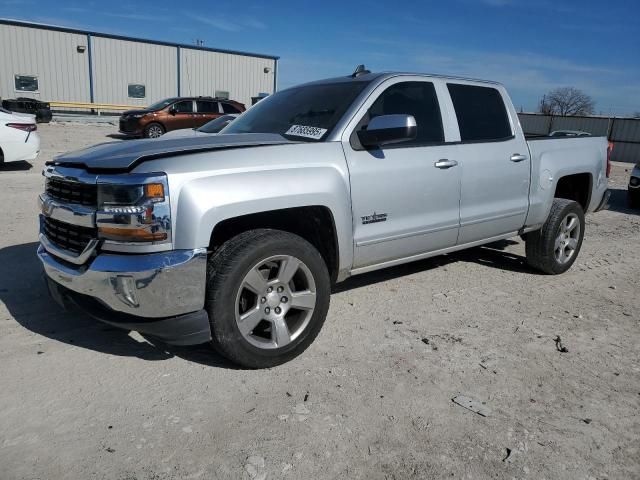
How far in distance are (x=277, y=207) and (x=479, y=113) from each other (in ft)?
7.94

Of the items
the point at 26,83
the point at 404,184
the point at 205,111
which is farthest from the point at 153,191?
the point at 26,83

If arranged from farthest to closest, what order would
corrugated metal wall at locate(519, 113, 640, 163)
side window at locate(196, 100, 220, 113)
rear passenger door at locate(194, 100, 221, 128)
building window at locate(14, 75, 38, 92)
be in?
building window at locate(14, 75, 38, 92)
corrugated metal wall at locate(519, 113, 640, 163)
side window at locate(196, 100, 220, 113)
rear passenger door at locate(194, 100, 221, 128)

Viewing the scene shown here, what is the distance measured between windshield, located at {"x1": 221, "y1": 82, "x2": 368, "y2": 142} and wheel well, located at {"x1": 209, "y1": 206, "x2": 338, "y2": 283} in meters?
0.54

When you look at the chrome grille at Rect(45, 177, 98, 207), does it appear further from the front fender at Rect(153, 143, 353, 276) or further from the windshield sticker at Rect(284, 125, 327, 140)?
the windshield sticker at Rect(284, 125, 327, 140)

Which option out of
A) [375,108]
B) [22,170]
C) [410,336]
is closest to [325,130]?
[375,108]

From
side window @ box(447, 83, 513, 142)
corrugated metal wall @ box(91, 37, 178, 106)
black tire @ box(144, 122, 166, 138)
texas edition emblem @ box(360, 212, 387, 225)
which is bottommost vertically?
texas edition emblem @ box(360, 212, 387, 225)

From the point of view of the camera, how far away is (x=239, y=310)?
3.18 metres

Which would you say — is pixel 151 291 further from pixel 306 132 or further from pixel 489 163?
pixel 489 163

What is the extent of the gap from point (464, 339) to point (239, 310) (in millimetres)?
1676

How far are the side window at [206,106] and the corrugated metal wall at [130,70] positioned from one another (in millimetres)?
13718

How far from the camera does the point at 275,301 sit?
3.23 metres

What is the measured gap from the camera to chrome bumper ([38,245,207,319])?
9.01 ft

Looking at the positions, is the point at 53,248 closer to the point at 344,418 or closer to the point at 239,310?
the point at 239,310

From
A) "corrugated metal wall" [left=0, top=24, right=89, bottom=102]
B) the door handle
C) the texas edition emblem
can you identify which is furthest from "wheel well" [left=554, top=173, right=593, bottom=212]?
"corrugated metal wall" [left=0, top=24, right=89, bottom=102]
